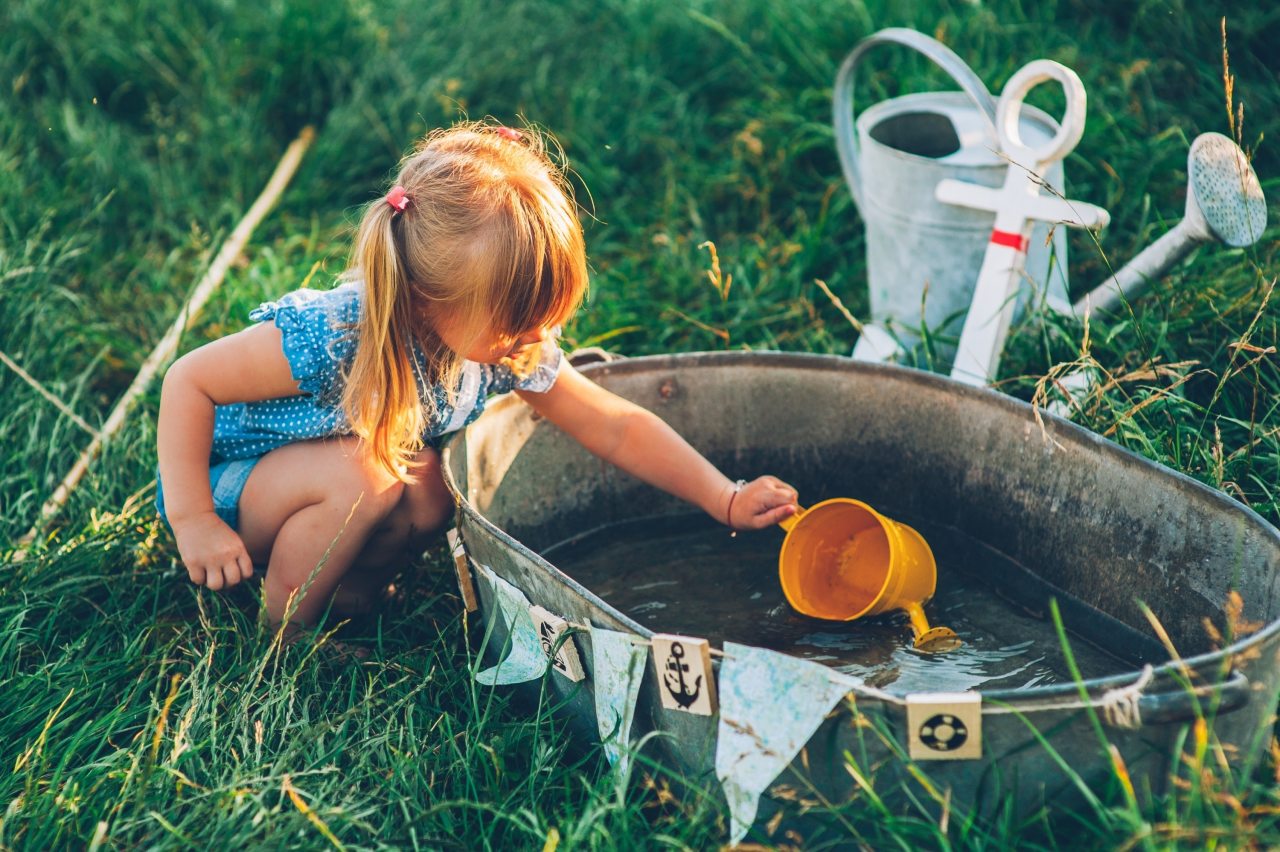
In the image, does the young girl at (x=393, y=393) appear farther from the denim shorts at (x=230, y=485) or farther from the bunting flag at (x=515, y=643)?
the bunting flag at (x=515, y=643)

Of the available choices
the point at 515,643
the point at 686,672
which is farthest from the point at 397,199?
the point at 686,672

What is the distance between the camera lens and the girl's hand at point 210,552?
5.77 feet

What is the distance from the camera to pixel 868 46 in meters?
2.49

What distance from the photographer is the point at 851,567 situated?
205 cm

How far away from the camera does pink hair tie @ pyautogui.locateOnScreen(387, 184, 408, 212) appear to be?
64.7 inches

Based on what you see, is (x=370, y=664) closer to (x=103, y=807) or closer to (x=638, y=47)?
(x=103, y=807)

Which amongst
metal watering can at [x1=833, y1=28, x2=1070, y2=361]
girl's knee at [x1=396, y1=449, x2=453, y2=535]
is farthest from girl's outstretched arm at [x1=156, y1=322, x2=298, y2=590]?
metal watering can at [x1=833, y1=28, x2=1070, y2=361]

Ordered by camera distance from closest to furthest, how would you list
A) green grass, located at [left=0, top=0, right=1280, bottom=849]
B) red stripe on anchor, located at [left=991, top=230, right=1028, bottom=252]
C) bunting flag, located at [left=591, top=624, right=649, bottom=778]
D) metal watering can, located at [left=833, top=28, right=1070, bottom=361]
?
bunting flag, located at [left=591, top=624, right=649, bottom=778] < green grass, located at [left=0, top=0, right=1280, bottom=849] < red stripe on anchor, located at [left=991, top=230, right=1028, bottom=252] < metal watering can, located at [left=833, top=28, right=1070, bottom=361]

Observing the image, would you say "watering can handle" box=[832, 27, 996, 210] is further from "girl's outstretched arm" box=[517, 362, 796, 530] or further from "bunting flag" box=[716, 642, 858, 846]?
"bunting flag" box=[716, 642, 858, 846]

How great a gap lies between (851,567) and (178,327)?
62.1 inches

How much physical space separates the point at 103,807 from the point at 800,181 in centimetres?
223

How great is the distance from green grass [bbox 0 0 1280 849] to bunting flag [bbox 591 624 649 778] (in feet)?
0.22

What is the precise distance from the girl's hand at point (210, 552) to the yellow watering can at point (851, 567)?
32.1 inches

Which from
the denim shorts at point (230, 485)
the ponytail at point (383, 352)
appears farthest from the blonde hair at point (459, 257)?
the denim shorts at point (230, 485)
